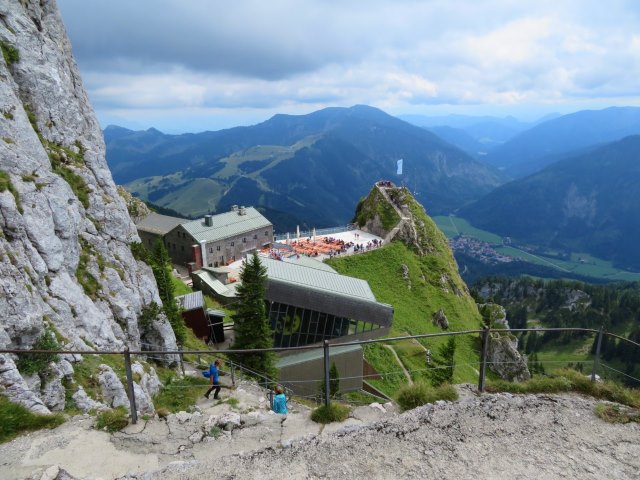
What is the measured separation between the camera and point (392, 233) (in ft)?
251

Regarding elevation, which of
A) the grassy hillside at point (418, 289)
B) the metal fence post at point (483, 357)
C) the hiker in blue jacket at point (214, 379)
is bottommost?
the grassy hillside at point (418, 289)

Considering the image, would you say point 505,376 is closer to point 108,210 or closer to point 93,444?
point 108,210

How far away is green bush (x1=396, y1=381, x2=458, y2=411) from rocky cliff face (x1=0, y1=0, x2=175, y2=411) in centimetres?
958

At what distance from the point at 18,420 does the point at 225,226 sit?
59841 millimetres

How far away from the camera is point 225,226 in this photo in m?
68.3

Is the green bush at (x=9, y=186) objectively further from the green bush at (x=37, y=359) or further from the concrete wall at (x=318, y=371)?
the concrete wall at (x=318, y=371)

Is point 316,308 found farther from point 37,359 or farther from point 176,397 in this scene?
point 37,359

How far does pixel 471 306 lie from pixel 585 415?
70.0m

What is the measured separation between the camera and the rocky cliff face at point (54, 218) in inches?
624

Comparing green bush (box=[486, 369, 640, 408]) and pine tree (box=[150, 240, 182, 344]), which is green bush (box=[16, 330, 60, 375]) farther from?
green bush (box=[486, 369, 640, 408])

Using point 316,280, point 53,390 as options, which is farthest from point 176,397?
point 316,280

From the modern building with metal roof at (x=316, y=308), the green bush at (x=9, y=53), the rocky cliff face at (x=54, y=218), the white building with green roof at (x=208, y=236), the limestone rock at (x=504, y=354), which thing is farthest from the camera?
the white building with green roof at (x=208, y=236)

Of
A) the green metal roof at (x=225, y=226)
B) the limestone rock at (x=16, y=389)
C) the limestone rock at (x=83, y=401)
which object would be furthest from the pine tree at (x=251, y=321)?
the green metal roof at (x=225, y=226)

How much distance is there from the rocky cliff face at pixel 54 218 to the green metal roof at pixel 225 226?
105ft
